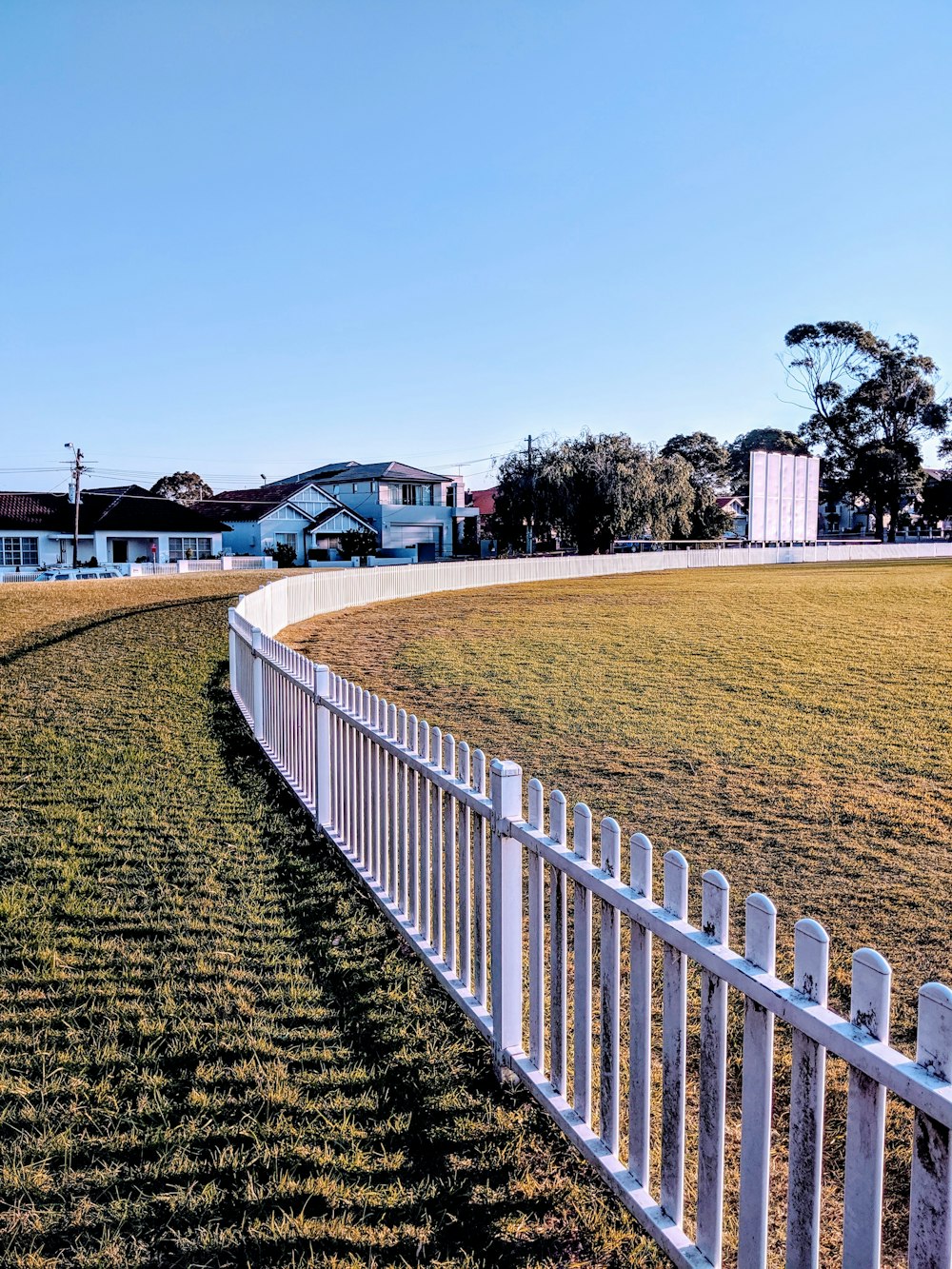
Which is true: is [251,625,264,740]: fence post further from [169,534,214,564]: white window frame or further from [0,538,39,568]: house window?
[0,538,39,568]: house window

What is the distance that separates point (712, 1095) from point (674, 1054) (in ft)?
0.59

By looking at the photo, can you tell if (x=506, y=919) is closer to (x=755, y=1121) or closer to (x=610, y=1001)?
(x=610, y=1001)

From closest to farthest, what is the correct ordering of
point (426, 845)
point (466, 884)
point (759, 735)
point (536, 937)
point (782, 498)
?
point (536, 937) < point (466, 884) < point (426, 845) < point (759, 735) < point (782, 498)

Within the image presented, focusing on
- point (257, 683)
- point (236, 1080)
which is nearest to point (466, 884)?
point (236, 1080)

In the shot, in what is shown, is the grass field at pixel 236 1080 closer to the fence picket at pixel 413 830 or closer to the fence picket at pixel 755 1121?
the fence picket at pixel 413 830

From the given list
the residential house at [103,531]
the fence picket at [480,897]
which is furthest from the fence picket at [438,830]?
the residential house at [103,531]

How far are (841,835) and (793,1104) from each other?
4.79 m

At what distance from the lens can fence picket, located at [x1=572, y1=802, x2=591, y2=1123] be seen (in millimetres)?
3221

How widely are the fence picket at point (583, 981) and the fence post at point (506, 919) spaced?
0.42 metres

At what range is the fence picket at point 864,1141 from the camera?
6.68 ft

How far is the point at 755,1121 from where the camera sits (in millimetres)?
2432

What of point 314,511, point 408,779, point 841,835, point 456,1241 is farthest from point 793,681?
point 314,511

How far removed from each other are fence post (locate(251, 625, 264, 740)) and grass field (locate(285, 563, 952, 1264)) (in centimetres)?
193

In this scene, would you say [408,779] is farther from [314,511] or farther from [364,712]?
[314,511]
